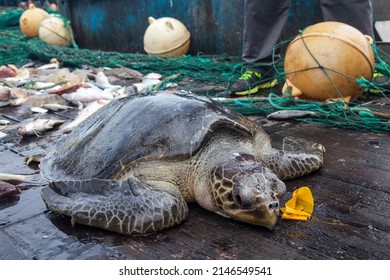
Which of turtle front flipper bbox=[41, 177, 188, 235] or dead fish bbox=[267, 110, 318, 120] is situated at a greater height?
turtle front flipper bbox=[41, 177, 188, 235]

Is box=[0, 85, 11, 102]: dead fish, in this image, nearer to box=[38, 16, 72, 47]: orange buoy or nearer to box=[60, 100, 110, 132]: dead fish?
box=[60, 100, 110, 132]: dead fish

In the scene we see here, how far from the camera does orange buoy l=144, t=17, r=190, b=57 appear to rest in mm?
7262

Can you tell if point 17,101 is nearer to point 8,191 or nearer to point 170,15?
point 8,191

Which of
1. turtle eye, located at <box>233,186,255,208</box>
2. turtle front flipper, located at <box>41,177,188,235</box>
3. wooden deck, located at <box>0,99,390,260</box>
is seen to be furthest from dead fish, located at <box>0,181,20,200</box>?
turtle eye, located at <box>233,186,255,208</box>

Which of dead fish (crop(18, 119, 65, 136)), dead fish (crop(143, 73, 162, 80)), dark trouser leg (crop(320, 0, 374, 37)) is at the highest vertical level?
dark trouser leg (crop(320, 0, 374, 37))

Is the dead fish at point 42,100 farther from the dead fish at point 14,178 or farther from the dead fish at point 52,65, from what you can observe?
the dead fish at point 52,65

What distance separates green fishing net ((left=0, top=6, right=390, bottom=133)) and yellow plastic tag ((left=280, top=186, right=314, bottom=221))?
1449 mm

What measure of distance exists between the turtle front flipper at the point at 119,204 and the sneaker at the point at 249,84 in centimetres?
268

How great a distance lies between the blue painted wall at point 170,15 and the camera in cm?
598

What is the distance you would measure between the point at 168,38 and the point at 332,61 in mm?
4261

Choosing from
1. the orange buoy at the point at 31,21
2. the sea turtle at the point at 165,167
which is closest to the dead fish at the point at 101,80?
the sea turtle at the point at 165,167

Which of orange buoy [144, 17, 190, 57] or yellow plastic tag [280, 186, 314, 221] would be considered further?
orange buoy [144, 17, 190, 57]
